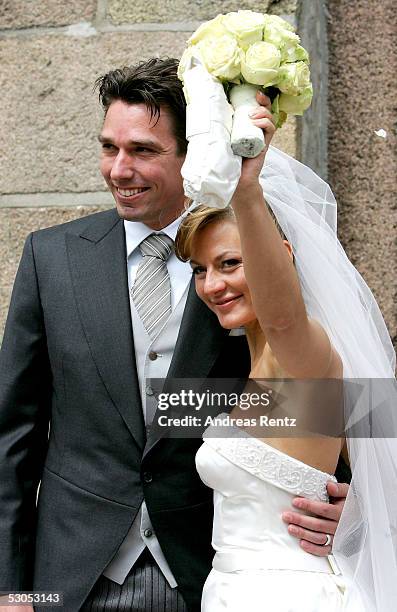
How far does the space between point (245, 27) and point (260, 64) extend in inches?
3.3

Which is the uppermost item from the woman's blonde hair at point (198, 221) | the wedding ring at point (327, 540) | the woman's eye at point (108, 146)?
→ the woman's eye at point (108, 146)

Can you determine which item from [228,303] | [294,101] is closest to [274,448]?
[228,303]

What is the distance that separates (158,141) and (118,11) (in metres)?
0.75

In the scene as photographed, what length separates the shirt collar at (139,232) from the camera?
254 centimetres

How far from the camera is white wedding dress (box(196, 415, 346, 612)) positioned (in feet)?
Result: 6.77

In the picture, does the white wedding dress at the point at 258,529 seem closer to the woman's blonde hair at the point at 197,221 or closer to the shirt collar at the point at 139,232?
the woman's blonde hair at the point at 197,221

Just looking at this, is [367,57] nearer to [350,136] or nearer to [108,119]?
[350,136]

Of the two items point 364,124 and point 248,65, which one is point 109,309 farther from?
point 364,124

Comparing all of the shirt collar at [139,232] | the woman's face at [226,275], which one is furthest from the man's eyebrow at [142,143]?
the woman's face at [226,275]

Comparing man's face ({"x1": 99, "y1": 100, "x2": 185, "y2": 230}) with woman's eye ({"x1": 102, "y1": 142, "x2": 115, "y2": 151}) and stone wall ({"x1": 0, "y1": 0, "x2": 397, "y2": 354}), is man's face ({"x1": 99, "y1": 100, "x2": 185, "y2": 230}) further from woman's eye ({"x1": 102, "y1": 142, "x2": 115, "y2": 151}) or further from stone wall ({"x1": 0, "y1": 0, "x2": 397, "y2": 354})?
stone wall ({"x1": 0, "y1": 0, "x2": 397, "y2": 354})

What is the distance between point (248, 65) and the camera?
5.93 ft

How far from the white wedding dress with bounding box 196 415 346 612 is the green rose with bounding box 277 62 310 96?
66 cm

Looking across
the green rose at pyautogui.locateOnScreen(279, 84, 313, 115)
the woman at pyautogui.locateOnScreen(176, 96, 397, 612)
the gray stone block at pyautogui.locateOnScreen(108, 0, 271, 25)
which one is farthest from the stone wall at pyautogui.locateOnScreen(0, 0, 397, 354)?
the green rose at pyautogui.locateOnScreen(279, 84, 313, 115)

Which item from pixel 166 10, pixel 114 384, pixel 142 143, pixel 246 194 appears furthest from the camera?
pixel 166 10
